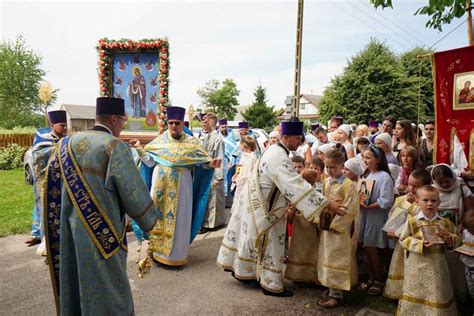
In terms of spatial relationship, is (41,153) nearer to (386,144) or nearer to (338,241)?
(338,241)

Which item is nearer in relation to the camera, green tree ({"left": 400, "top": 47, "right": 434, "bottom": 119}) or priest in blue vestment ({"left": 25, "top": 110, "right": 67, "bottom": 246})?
priest in blue vestment ({"left": 25, "top": 110, "right": 67, "bottom": 246})

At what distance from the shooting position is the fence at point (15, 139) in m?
19.8

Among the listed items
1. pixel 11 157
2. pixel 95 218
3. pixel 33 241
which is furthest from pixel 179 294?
pixel 11 157

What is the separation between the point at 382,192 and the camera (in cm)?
429

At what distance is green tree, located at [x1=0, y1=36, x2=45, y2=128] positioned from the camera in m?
37.9

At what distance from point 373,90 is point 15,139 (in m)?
25.6

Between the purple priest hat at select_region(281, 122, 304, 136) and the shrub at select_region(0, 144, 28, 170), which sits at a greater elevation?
the purple priest hat at select_region(281, 122, 304, 136)

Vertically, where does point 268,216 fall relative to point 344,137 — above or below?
below

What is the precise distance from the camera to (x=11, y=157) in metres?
18.4

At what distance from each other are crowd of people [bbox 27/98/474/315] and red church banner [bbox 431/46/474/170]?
6.6 inches

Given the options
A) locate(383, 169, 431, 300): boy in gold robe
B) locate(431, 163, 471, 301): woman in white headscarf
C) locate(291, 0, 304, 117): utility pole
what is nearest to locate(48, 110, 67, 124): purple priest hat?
locate(383, 169, 431, 300): boy in gold robe

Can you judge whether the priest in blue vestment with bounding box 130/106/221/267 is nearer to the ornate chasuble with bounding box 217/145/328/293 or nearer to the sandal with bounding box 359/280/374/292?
the ornate chasuble with bounding box 217/145/328/293

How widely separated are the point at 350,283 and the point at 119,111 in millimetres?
2954

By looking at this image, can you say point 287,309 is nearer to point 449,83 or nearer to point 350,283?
point 350,283
